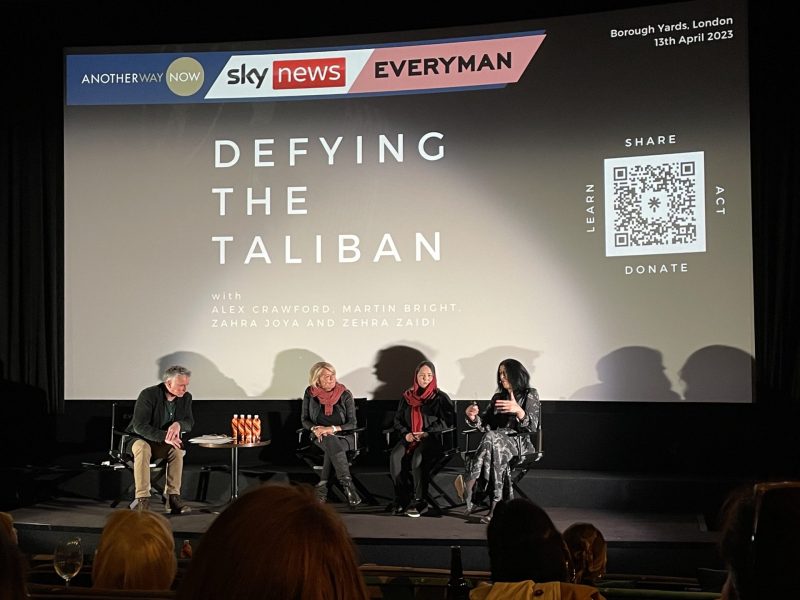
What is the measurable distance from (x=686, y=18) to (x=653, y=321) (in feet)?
6.31

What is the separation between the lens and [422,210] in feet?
20.3

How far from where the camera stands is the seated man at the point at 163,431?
18.4ft

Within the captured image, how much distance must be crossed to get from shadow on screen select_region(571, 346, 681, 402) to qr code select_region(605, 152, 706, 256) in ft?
2.16

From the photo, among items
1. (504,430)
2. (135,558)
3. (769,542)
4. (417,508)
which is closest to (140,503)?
(417,508)

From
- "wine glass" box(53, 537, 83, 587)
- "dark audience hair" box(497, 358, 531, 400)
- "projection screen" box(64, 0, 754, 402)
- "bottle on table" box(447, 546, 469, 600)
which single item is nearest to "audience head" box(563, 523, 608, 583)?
"bottle on table" box(447, 546, 469, 600)

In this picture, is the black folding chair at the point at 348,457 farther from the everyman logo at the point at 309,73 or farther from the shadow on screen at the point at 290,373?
the everyman logo at the point at 309,73

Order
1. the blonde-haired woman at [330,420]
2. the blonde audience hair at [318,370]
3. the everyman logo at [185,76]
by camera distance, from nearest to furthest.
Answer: the blonde-haired woman at [330,420] → the blonde audience hair at [318,370] → the everyman logo at [185,76]

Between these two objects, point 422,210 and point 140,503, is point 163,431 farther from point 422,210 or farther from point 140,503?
point 422,210

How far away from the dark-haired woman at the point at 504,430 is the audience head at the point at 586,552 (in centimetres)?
283

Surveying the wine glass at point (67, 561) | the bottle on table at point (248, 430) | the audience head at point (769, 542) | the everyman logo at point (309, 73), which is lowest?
the bottle on table at point (248, 430)

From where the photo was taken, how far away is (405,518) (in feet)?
17.6

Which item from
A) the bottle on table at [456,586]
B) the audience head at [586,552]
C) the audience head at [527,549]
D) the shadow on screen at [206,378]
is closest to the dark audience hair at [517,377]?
the shadow on screen at [206,378]

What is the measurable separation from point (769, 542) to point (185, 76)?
244 inches

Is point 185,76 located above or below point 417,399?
above
